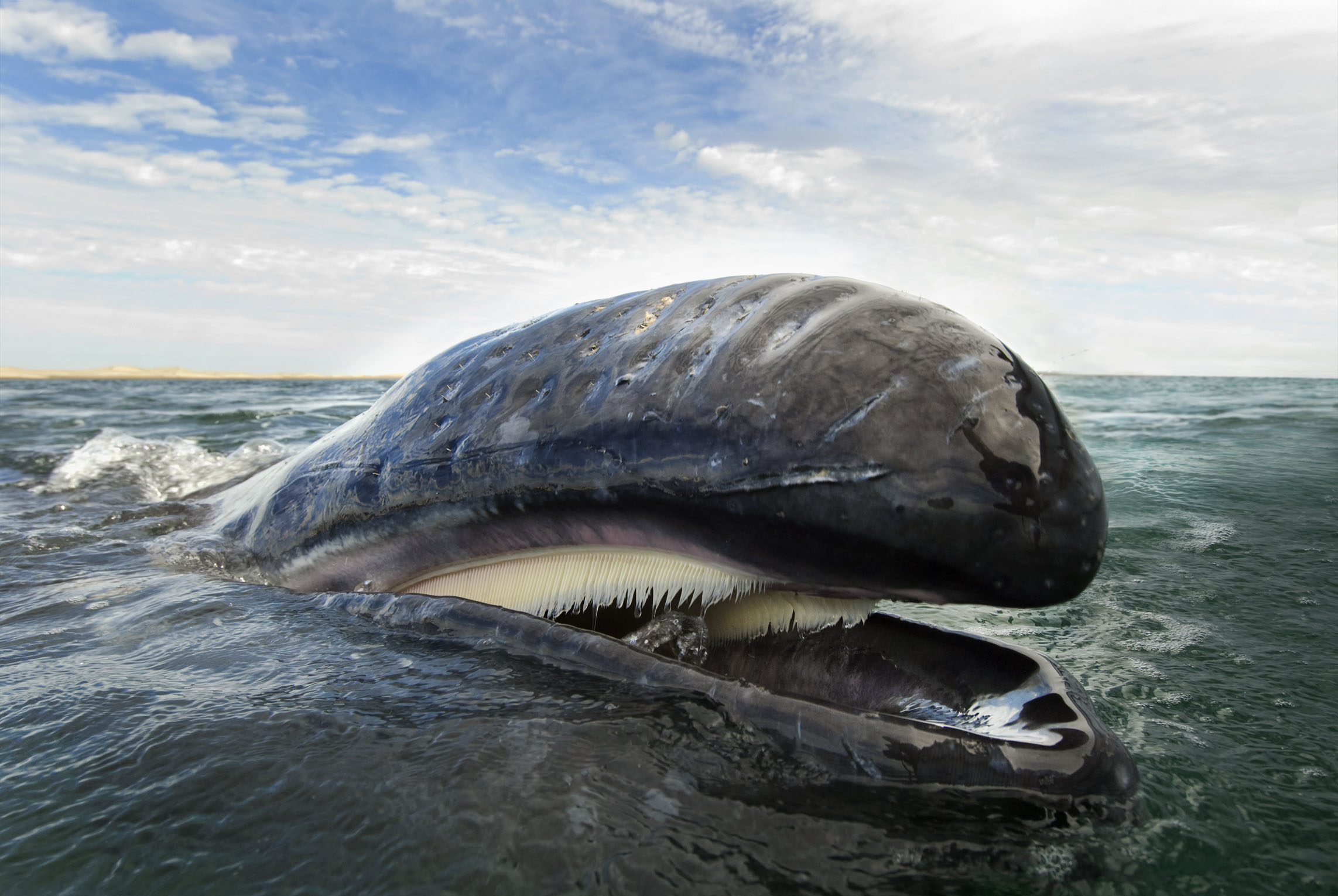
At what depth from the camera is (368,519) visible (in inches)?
108

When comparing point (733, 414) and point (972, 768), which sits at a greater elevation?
point (733, 414)

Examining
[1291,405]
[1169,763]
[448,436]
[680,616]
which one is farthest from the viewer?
[1291,405]

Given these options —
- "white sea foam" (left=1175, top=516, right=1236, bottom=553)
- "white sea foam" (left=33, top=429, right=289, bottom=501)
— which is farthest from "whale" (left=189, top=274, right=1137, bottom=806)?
"white sea foam" (left=33, top=429, right=289, bottom=501)

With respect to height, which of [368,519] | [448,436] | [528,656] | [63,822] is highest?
[448,436]

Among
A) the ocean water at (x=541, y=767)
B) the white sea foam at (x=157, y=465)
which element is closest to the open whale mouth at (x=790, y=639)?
the ocean water at (x=541, y=767)

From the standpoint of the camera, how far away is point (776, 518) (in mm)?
1814

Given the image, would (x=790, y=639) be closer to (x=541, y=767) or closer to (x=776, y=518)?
(x=776, y=518)

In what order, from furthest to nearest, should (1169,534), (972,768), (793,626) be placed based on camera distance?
(1169,534) < (793,626) < (972,768)

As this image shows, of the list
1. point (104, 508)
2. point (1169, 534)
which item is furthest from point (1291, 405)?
point (104, 508)

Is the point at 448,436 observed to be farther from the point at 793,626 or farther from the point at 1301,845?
the point at 1301,845

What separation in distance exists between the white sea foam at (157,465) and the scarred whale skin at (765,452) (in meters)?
3.44

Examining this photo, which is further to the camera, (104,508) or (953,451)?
(104,508)

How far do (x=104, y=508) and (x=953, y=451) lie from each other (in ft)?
17.1

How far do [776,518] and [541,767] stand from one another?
0.71 m
